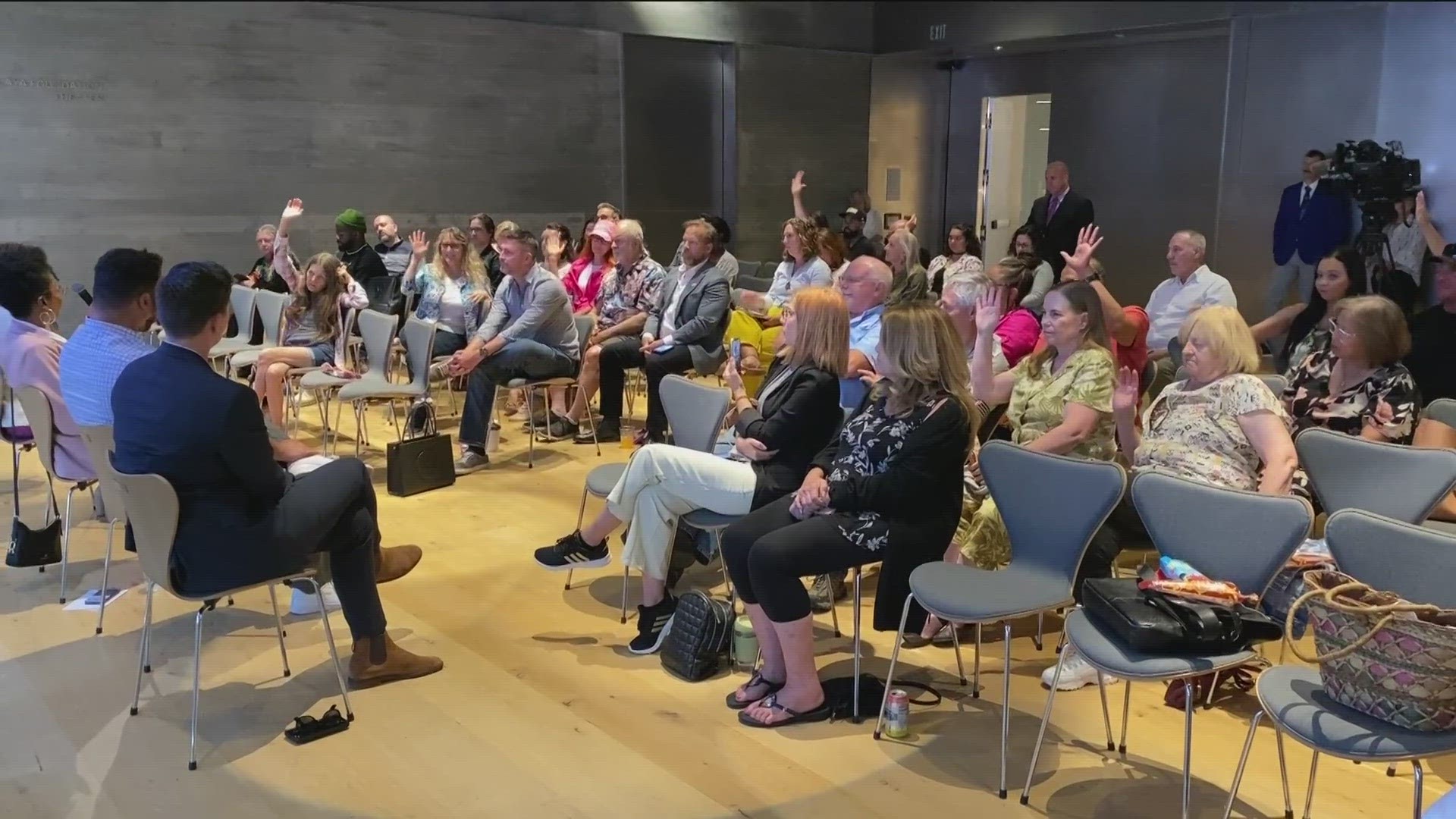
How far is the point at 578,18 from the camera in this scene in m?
10.9

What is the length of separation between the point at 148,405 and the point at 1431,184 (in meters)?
8.97

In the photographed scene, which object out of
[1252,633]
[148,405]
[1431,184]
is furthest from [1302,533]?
[1431,184]

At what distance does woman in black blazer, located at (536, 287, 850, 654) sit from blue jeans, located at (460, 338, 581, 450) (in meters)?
2.55

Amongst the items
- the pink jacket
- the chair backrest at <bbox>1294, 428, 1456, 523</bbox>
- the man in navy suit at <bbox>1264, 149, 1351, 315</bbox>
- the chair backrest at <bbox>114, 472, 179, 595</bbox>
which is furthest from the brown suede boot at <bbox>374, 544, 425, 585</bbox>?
the man in navy suit at <bbox>1264, 149, 1351, 315</bbox>

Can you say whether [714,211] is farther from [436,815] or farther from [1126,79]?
[436,815]

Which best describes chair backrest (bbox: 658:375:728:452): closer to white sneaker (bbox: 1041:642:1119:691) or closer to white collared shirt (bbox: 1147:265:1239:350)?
white sneaker (bbox: 1041:642:1119:691)

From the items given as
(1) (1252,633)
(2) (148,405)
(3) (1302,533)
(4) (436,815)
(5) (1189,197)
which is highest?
(5) (1189,197)

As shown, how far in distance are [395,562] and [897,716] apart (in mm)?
1994

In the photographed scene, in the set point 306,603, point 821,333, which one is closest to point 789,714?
point 821,333

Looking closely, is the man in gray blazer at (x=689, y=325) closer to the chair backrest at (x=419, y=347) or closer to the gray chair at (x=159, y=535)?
the chair backrest at (x=419, y=347)

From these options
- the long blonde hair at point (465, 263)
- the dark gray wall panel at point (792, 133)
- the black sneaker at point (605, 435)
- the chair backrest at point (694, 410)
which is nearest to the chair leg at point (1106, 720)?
the chair backrest at point (694, 410)

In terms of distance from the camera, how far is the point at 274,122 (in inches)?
371

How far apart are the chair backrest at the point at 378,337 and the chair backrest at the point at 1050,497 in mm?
3994

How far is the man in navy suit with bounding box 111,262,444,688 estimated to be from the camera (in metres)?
3.06
